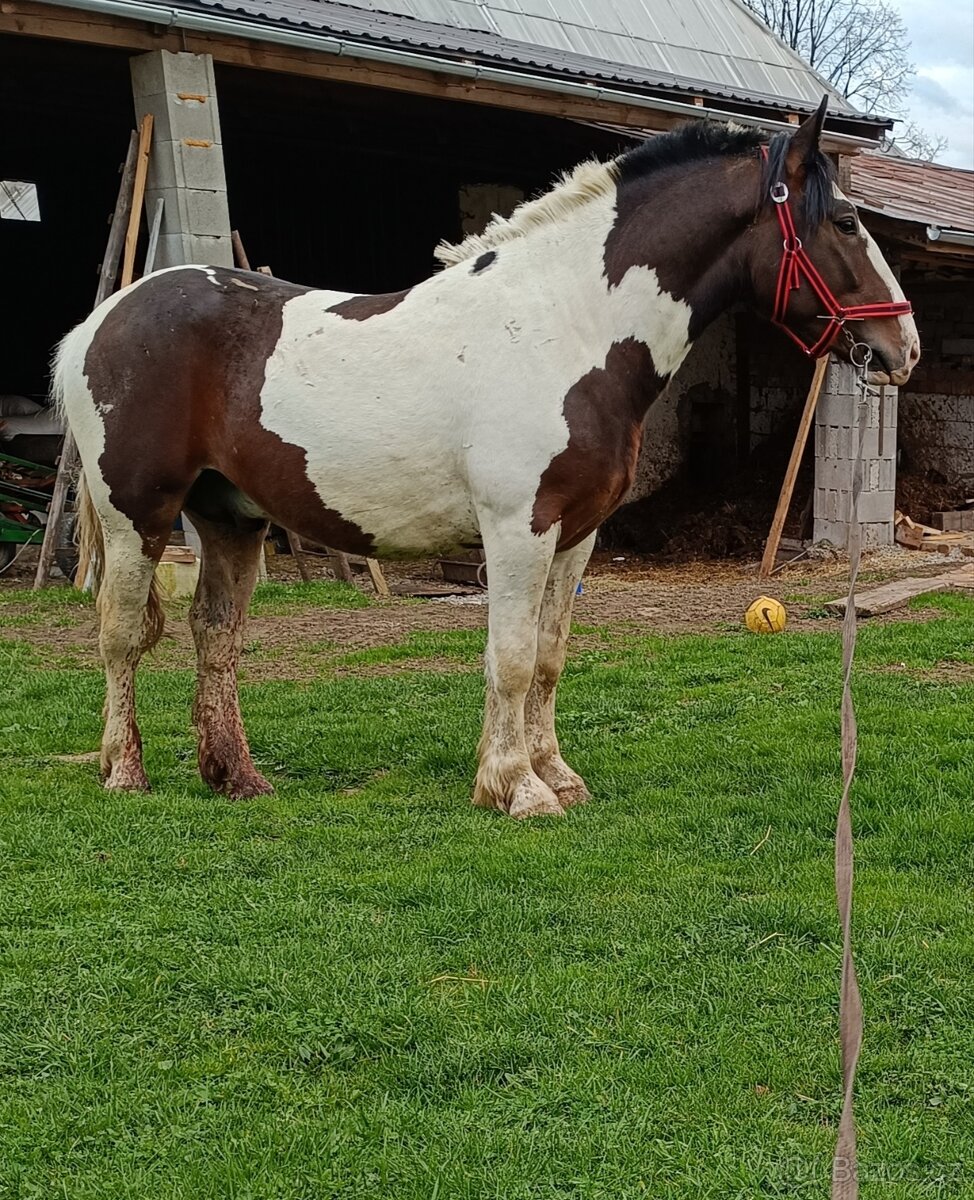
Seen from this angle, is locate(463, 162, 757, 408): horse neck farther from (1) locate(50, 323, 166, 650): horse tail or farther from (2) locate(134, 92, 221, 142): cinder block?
(2) locate(134, 92, 221, 142): cinder block

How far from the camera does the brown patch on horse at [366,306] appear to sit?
5.00m

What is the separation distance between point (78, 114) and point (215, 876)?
1111 centimetres

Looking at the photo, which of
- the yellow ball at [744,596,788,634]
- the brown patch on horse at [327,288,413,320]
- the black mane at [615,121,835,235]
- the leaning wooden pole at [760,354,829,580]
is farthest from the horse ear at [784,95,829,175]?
the leaning wooden pole at [760,354,829,580]

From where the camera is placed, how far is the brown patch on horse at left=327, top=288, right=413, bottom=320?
16.4ft

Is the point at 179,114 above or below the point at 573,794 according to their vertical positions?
above

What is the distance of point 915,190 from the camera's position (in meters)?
14.9

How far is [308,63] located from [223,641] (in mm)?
5843

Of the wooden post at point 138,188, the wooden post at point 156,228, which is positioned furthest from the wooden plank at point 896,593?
the wooden post at point 138,188

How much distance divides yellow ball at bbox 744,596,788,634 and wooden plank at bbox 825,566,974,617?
0.62 metres

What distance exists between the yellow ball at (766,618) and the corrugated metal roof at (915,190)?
505 cm

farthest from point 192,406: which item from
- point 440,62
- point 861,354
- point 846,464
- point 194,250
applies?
point 846,464

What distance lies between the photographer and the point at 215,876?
165 inches

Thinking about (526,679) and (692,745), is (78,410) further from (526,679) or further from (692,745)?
(692,745)

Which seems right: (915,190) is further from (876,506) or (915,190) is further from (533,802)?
(533,802)
